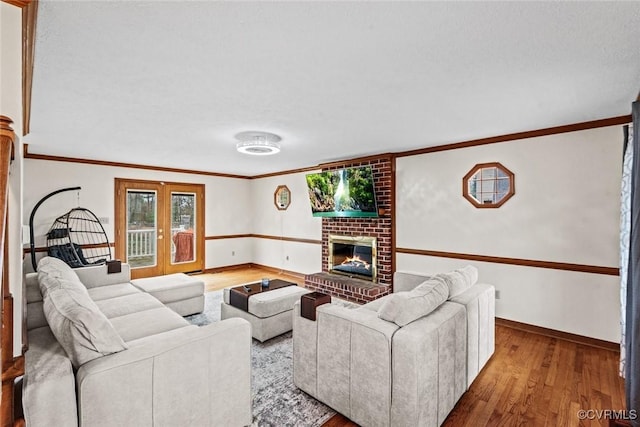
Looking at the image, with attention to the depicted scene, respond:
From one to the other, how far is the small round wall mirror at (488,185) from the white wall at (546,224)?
0.07 metres

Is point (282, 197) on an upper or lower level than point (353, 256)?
upper

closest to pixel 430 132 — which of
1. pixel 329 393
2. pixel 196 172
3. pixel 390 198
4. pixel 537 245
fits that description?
pixel 390 198

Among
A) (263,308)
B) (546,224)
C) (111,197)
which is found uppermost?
(111,197)

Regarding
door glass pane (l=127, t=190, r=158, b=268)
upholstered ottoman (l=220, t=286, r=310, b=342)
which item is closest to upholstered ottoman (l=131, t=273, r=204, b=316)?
upholstered ottoman (l=220, t=286, r=310, b=342)

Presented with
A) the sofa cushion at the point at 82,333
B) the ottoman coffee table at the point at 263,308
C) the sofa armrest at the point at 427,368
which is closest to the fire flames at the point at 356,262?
the ottoman coffee table at the point at 263,308

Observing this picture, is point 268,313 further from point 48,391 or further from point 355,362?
point 48,391

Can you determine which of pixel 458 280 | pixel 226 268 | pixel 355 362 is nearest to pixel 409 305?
pixel 355 362

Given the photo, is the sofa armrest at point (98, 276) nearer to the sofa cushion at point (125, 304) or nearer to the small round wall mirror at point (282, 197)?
the sofa cushion at point (125, 304)

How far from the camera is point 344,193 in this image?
5.02 metres

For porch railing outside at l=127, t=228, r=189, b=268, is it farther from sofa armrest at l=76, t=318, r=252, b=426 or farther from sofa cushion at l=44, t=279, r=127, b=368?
sofa armrest at l=76, t=318, r=252, b=426

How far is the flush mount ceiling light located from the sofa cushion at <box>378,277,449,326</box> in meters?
2.45

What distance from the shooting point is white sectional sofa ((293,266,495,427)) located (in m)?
1.70

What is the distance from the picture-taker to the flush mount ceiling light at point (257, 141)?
3576mm

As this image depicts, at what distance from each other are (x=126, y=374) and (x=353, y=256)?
4079mm
